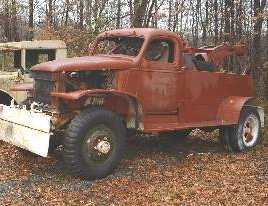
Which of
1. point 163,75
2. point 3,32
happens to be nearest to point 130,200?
point 163,75

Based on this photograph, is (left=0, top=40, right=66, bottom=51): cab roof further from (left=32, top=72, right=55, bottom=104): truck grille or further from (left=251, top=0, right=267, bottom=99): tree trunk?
(left=251, top=0, right=267, bottom=99): tree trunk

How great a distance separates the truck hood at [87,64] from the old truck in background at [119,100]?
0.05ft

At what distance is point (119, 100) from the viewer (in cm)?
821

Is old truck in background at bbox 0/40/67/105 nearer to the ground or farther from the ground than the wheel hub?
farther from the ground

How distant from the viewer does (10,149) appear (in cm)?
953

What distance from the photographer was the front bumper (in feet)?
23.9

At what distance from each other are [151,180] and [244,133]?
304 centimetres

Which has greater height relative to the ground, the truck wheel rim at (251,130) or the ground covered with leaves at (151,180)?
the truck wheel rim at (251,130)

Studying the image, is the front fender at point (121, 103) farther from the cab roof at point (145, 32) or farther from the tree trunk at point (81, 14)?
the tree trunk at point (81, 14)

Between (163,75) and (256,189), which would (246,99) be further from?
(256,189)

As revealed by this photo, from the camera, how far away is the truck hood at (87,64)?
25.2 ft

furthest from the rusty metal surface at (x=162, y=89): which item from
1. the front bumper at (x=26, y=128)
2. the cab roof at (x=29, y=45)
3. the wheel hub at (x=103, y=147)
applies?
the cab roof at (x=29, y=45)

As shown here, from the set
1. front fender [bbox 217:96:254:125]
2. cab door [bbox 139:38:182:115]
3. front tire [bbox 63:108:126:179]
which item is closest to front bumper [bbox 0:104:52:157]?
front tire [bbox 63:108:126:179]

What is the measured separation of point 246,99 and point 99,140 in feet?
11.2
